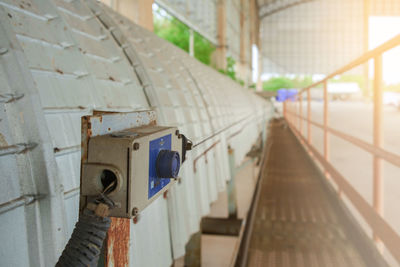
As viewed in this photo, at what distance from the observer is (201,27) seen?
32.0ft

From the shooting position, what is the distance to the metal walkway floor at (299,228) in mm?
2145

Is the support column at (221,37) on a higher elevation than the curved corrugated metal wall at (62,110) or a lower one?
higher

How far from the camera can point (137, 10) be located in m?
4.07

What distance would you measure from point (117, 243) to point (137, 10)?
379 cm

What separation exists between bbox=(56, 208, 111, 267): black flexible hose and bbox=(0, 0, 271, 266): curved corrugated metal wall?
0.60ft

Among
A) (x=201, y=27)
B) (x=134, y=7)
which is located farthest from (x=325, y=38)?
(x=134, y=7)

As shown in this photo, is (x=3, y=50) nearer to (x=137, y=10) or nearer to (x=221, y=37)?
(x=137, y=10)

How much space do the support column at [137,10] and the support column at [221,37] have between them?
792 cm

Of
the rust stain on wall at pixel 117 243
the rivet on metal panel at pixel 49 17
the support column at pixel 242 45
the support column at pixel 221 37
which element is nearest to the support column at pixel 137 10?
the rivet on metal panel at pixel 49 17

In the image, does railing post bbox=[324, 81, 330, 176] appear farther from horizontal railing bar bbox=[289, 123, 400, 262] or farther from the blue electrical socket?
the blue electrical socket

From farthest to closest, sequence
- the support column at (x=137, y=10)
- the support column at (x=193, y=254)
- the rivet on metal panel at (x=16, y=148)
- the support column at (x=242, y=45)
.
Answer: the support column at (x=242, y=45)
the support column at (x=137, y=10)
the support column at (x=193, y=254)
the rivet on metal panel at (x=16, y=148)

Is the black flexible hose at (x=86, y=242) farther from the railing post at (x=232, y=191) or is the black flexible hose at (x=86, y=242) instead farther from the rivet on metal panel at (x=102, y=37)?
the railing post at (x=232, y=191)

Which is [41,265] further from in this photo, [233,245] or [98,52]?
[233,245]

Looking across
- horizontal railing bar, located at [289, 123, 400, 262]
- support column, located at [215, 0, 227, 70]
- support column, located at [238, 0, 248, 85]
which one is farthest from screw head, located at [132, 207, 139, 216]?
support column, located at [238, 0, 248, 85]
